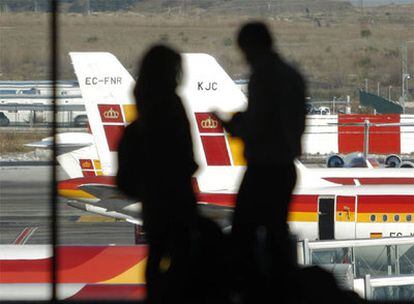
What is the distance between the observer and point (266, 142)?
4727 mm

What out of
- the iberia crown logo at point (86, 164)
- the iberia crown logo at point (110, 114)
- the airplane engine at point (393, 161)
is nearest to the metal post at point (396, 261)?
the iberia crown logo at point (110, 114)

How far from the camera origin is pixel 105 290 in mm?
11109

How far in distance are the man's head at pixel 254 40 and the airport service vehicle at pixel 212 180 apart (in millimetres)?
13671

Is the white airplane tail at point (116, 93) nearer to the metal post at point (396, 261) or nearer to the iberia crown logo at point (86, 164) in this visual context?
the iberia crown logo at point (86, 164)

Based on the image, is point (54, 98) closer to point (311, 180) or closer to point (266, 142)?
point (266, 142)

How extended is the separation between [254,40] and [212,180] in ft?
56.1

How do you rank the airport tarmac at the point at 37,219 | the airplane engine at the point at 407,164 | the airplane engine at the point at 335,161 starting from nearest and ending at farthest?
the airport tarmac at the point at 37,219 → the airplane engine at the point at 335,161 → the airplane engine at the point at 407,164

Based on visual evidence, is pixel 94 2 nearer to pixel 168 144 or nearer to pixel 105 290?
A: pixel 168 144

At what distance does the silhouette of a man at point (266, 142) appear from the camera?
4.68 metres

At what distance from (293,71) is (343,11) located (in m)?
8.92

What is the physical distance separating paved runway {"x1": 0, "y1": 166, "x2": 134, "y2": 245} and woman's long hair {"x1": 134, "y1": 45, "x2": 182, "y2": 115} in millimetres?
12906

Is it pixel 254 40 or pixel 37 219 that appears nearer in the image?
pixel 254 40

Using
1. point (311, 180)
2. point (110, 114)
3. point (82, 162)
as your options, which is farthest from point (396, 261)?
point (82, 162)

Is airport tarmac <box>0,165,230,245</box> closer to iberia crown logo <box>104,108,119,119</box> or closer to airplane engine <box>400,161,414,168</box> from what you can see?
iberia crown logo <box>104,108,119,119</box>
